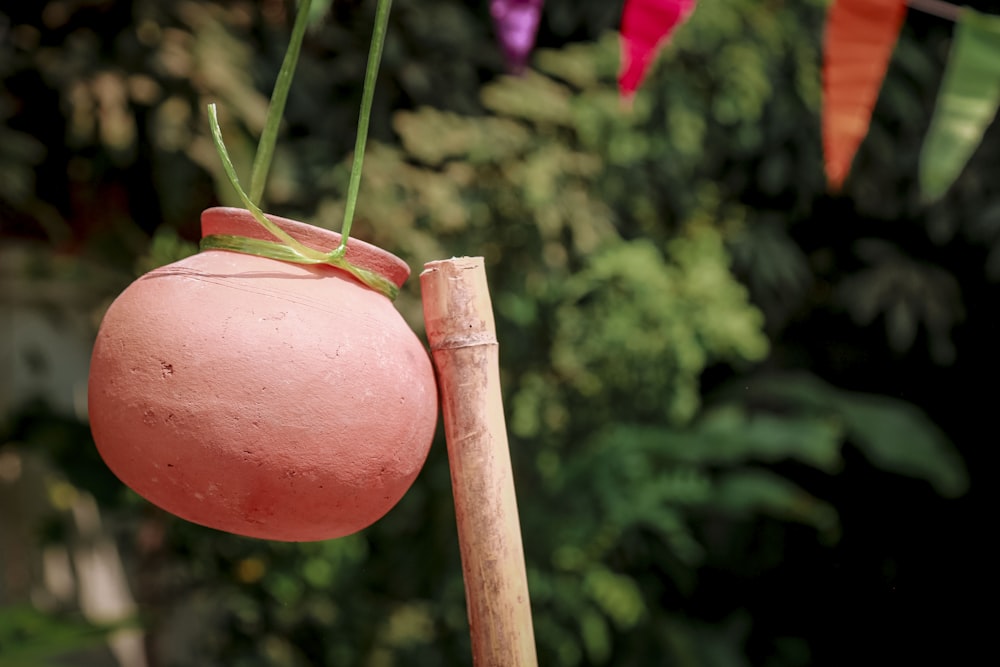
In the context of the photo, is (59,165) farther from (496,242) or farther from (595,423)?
(595,423)

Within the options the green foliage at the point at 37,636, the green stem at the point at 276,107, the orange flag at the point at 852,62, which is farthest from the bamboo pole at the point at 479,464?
the green foliage at the point at 37,636

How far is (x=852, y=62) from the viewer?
909 millimetres

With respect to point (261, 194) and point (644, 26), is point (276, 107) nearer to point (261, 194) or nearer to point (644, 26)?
point (261, 194)

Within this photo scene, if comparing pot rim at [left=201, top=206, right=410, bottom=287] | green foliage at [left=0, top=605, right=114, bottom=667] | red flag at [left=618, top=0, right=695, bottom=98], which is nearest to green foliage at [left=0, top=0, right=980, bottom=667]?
green foliage at [left=0, top=605, right=114, bottom=667]

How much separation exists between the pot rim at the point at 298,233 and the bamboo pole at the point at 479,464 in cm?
4

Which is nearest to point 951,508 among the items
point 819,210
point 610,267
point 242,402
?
point 819,210

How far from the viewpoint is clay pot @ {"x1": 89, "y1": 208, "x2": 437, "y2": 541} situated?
601mm

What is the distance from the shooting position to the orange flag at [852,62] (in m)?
0.89

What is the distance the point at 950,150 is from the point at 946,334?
1802mm

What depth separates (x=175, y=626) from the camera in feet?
7.22

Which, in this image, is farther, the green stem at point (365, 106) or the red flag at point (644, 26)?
the red flag at point (644, 26)

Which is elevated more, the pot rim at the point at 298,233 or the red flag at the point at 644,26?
the red flag at the point at 644,26

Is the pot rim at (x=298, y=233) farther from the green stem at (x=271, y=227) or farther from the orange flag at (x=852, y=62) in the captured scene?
the orange flag at (x=852, y=62)

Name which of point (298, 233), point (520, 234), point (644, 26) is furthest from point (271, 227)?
point (520, 234)
